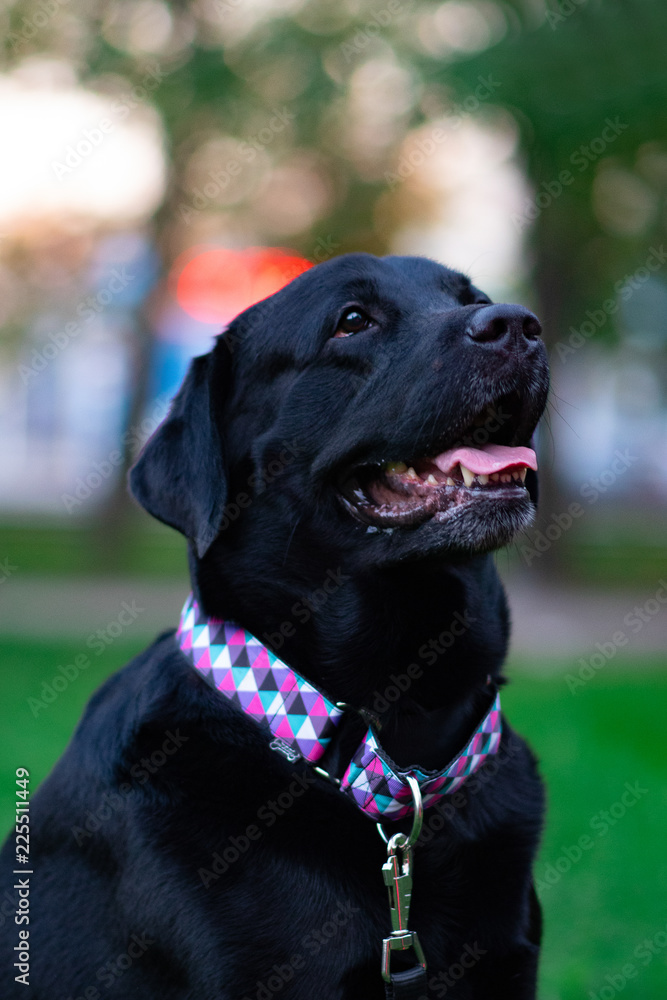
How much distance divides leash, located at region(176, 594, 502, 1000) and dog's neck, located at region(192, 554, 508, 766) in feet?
0.28

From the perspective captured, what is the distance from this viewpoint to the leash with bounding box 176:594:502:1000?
197 cm

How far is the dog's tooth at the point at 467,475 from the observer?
2.38m

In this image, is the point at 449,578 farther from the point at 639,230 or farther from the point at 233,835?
the point at 639,230

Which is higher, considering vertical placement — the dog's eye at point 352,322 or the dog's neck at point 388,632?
the dog's eye at point 352,322

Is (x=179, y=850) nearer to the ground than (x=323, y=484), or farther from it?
nearer to the ground

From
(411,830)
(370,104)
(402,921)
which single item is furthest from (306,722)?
Answer: (370,104)

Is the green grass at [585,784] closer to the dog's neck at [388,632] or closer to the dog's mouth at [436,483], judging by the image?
the dog's neck at [388,632]

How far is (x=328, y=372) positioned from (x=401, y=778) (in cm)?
109

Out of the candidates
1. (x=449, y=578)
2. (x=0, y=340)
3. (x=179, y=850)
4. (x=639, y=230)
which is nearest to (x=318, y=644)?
(x=449, y=578)

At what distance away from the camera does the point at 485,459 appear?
2412 mm

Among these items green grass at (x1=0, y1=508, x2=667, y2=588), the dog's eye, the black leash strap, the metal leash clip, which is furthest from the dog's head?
green grass at (x1=0, y1=508, x2=667, y2=588)

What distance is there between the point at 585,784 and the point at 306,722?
3488mm

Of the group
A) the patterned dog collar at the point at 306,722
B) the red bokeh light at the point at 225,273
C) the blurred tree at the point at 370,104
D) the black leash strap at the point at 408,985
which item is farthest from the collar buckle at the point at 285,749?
the red bokeh light at the point at 225,273

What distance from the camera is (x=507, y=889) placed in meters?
2.19
